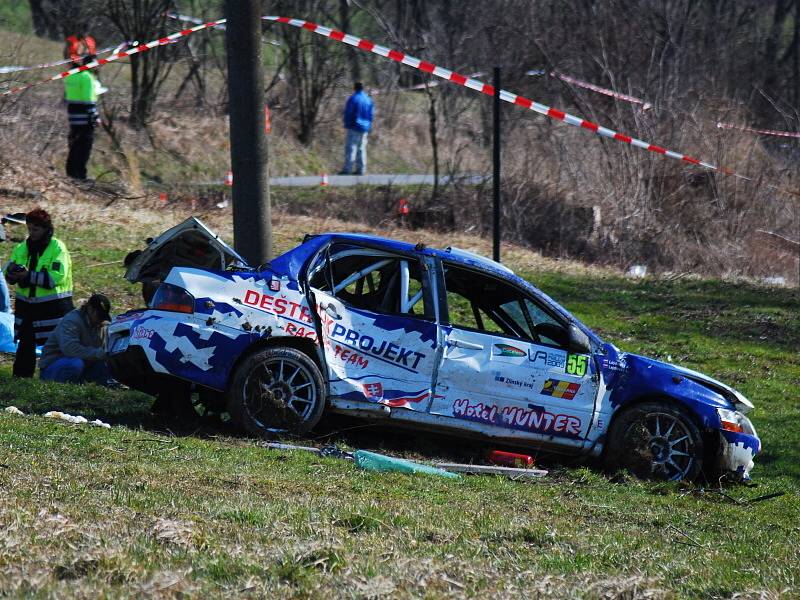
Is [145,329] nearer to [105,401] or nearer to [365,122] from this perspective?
[105,401]

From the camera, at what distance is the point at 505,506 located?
730 centimetres

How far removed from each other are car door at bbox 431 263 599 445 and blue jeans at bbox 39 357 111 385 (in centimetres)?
343

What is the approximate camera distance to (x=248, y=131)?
11117 mm

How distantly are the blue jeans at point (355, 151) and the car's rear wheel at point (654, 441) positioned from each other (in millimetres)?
19594

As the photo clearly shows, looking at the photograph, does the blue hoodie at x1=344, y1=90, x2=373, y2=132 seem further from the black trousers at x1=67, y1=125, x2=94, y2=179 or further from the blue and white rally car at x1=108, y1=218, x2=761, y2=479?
the blue and white rally car at x1=108, y1=218, x2=761, y2=479

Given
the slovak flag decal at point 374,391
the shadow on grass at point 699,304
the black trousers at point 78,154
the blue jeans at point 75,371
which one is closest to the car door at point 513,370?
the slovak flag decal at point 374,391

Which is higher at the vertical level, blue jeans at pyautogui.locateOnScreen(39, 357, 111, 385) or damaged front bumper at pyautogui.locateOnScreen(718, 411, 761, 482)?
blue jeans at pyautogui.locateOnScreen(39, 357, 111, 385)

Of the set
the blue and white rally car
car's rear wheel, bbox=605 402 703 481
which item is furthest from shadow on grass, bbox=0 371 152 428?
car's rear wheel, bbox=605 402 703 481

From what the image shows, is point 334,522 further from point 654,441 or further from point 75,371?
point 75,371

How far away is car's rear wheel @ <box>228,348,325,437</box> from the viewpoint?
859cm

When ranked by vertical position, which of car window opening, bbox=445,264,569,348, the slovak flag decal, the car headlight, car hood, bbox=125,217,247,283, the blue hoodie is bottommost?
the car headlight

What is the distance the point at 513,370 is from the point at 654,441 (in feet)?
4.09

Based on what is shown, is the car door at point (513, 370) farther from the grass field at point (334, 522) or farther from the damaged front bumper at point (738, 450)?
the damaged front bumper at point (738, 450)

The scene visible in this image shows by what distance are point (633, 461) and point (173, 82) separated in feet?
76.9
